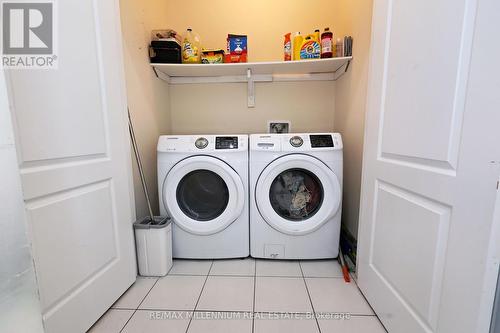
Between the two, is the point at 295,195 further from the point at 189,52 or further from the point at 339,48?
the point at 189,52

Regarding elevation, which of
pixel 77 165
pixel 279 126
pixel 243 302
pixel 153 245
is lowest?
pixel 243 302

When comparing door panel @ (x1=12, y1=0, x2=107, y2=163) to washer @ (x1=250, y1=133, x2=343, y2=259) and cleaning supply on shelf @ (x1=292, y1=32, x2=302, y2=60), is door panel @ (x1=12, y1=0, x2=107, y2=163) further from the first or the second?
cleaning supply on shelf @ (x1=292, y1=32, x2=302, y2=60)

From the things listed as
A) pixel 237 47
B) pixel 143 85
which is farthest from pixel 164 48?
pixel 237 47

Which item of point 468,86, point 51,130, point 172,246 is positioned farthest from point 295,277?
point 51,130

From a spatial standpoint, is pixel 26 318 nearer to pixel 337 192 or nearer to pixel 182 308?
pixel 182 308

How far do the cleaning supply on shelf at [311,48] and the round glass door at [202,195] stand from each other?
3.68ft

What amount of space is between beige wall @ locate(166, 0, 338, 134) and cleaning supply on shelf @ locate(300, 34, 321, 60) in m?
0.37

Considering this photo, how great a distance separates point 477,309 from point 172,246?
151cm

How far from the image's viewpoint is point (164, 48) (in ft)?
5.41

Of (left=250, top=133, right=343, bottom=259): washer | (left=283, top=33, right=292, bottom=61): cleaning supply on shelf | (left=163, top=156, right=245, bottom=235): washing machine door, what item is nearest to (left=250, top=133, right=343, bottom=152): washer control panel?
(left=250, top=133, right=343, bottom=259): washer

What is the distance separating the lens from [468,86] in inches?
23.7

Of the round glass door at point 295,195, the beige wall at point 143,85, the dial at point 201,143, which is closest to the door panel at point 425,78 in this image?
the round glass door at point 295,195

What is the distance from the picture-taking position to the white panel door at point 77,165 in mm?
767

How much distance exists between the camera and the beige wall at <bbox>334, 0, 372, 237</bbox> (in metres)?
1.38
